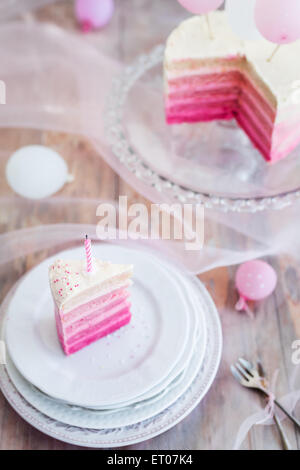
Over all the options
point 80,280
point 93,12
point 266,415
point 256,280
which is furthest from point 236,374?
point 93,12

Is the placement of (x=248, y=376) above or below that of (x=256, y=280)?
below

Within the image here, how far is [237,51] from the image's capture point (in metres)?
2.12

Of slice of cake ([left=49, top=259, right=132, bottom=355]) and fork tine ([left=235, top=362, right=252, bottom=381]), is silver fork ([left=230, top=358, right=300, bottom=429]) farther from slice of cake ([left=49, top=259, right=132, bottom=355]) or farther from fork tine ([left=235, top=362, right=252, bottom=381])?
slice of cake ([left=49, top=259, right=132, bottom=355])

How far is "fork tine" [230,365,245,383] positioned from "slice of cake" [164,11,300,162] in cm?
74

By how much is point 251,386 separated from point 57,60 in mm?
1546

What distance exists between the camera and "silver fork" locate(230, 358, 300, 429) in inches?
68.4

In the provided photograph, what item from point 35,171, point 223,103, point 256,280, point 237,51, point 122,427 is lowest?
point 122,427

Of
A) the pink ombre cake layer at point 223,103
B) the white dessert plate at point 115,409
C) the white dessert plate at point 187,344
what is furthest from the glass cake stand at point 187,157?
the white dessert plate at point 115,409

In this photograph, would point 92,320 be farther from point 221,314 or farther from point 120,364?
point 221,314

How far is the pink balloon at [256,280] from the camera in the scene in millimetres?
1872

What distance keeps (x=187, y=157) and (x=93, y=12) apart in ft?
3.08

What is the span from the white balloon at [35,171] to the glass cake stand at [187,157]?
21 centimetres

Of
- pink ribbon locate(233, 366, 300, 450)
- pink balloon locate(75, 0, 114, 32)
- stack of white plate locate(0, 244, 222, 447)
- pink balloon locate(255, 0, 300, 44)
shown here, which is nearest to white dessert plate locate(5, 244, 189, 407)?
stack of white plate locate(0, 244, 222, 447)

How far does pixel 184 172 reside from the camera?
82.4 inches
